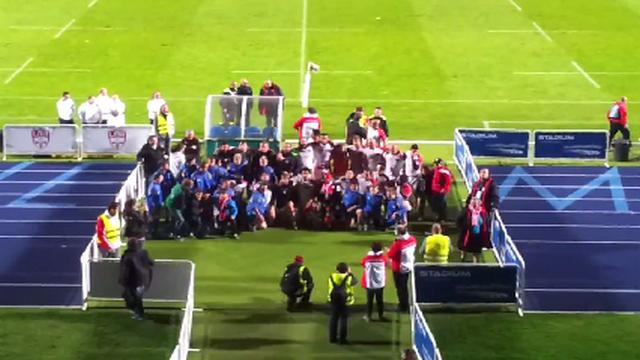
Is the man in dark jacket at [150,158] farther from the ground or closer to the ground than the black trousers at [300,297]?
farther from the ground

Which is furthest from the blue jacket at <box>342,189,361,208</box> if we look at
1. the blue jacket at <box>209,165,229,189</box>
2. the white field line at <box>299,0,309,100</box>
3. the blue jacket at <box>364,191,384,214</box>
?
the white field line at <box>299,0,309,100</box>

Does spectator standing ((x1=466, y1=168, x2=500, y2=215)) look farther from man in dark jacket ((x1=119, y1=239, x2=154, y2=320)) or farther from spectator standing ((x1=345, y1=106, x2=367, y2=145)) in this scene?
man in dark jacket ((x1=119, y1=239, x2=154, y2=320))

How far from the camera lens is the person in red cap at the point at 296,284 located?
75.9 ft

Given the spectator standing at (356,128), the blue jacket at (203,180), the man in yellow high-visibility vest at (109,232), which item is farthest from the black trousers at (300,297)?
the spectator standing at (356,128)

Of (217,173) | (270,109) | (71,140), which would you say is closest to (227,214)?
(217,173)

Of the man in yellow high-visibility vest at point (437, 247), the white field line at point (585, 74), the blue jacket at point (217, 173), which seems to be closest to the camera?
the man in yellow high-visibility vest at point (437, 247)

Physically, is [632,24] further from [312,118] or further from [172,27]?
[312,118]

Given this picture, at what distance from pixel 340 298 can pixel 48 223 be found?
10.0 metres

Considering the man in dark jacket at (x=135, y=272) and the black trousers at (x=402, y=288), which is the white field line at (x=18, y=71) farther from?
the black trousers at (x=402, y=288)

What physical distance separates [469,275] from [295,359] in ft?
12.2

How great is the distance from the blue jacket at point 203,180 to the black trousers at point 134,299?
18.7ft

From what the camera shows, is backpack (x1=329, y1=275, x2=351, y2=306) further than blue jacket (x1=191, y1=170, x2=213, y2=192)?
No

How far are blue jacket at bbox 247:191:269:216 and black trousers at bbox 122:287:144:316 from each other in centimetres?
594

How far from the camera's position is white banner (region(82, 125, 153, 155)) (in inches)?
1368
